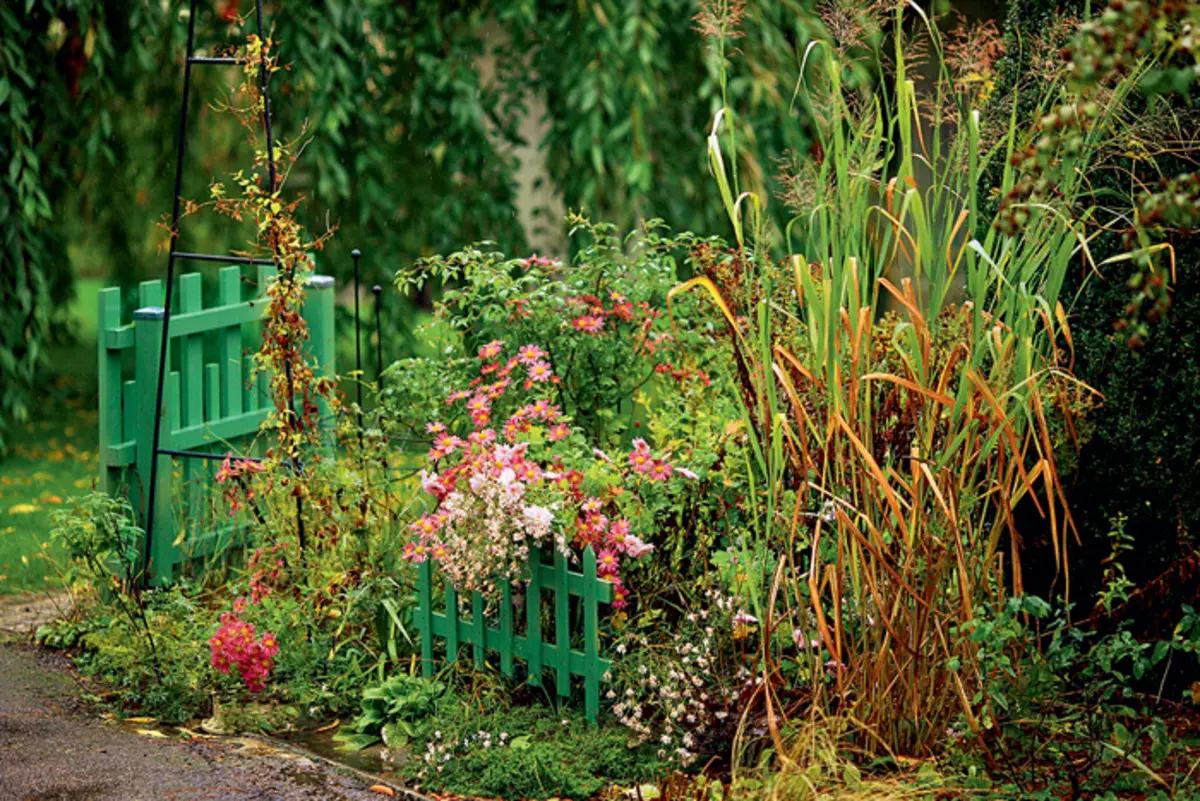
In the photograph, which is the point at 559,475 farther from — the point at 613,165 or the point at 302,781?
the point at 613,165

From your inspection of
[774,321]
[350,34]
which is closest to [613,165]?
[350,34]

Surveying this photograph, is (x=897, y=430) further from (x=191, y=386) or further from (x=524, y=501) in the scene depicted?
(x=191, y=386)

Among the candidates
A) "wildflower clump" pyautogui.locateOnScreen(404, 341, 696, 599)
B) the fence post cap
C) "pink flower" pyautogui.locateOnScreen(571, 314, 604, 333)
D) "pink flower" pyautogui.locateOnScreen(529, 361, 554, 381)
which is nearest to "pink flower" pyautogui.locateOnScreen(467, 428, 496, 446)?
"wildflower clump" pyautogui.locateOnScreen(404, 341, 696, 599)

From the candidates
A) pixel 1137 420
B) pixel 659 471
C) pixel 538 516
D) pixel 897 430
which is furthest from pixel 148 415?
pixel 1137 420

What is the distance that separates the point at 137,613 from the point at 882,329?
7.31 feet

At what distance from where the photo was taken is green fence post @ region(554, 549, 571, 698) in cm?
359

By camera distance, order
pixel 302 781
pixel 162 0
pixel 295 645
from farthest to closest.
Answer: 1. pixel 162 0
2. pixel 295 645
3. pixel 302 781

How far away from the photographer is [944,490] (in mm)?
3180

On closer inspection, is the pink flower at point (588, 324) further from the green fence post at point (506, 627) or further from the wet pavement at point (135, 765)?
the wet pavement at point (135, 765)

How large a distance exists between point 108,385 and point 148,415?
149 millimetres

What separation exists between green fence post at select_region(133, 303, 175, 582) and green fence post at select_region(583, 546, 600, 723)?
65.9 inches

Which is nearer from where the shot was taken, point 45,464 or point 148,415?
point 148,415

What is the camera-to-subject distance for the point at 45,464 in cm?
705

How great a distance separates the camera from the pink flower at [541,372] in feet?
12.9
